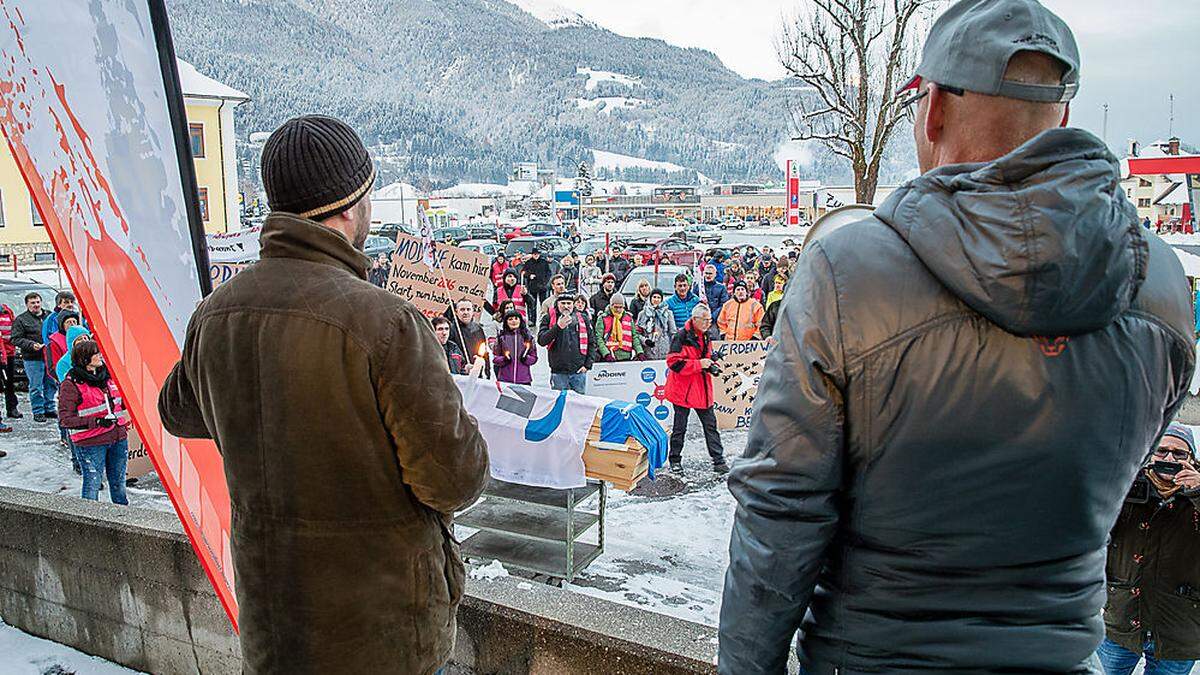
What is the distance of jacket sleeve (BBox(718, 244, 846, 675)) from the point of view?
1.32 meters

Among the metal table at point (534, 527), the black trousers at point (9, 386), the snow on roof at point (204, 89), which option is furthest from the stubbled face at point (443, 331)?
the snow on roof at point (204, 89)

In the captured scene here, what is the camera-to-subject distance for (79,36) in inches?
90.3

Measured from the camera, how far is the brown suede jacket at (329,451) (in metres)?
1.85

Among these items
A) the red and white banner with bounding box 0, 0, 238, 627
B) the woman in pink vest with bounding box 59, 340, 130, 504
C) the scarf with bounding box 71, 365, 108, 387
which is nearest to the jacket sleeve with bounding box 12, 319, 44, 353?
the woman in pink vest with bounding box 59, 340, 130, 504

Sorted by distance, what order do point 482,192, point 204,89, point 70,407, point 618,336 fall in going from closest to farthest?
point 70,407 → point 618,336 → point 204,89 → point 482,192

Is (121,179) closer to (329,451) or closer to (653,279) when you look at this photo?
(329,451)

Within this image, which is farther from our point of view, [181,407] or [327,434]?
[181,407]

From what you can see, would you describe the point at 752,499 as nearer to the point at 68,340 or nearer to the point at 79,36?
the point at 79,36

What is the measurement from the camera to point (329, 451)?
187cm

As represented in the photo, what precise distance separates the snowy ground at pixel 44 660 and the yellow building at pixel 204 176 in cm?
3900

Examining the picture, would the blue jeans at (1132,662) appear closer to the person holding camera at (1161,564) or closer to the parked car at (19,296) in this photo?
the person holding camera at (1161,564)

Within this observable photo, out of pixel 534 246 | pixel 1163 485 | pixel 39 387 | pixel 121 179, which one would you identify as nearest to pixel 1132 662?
pixel 1163 485

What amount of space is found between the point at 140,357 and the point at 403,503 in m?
1.03

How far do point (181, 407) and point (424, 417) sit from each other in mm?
750
